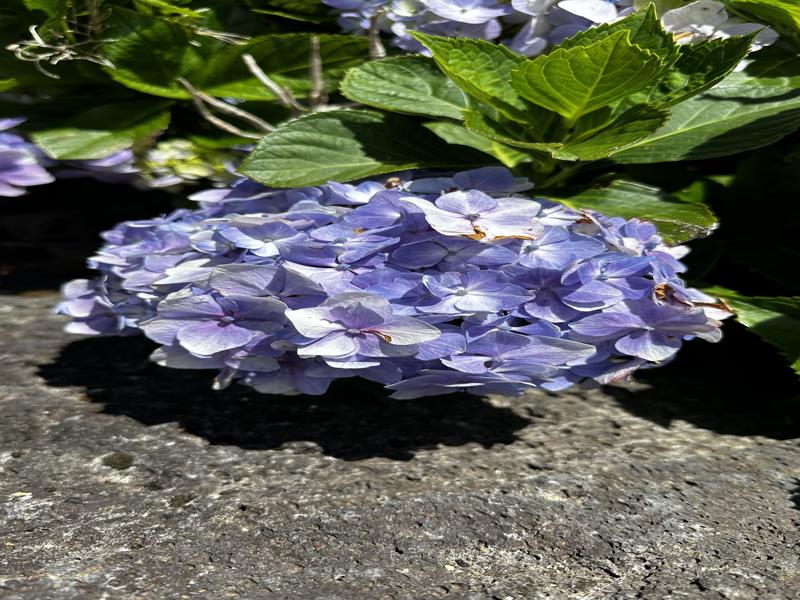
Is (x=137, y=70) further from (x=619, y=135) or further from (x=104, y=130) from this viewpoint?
(x=619, y=135)

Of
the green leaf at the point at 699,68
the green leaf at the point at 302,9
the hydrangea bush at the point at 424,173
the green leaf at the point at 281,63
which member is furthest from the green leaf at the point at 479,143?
the green leaf at the point at 302,9

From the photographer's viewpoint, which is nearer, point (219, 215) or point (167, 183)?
point (219, 215)

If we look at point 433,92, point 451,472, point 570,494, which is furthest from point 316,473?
point 433,92

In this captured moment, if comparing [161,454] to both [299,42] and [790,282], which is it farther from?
[790,282]

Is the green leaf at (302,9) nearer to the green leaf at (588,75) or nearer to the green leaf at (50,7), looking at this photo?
the green leaf at (50,7)

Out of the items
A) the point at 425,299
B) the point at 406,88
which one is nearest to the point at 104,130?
the point at 406,88
